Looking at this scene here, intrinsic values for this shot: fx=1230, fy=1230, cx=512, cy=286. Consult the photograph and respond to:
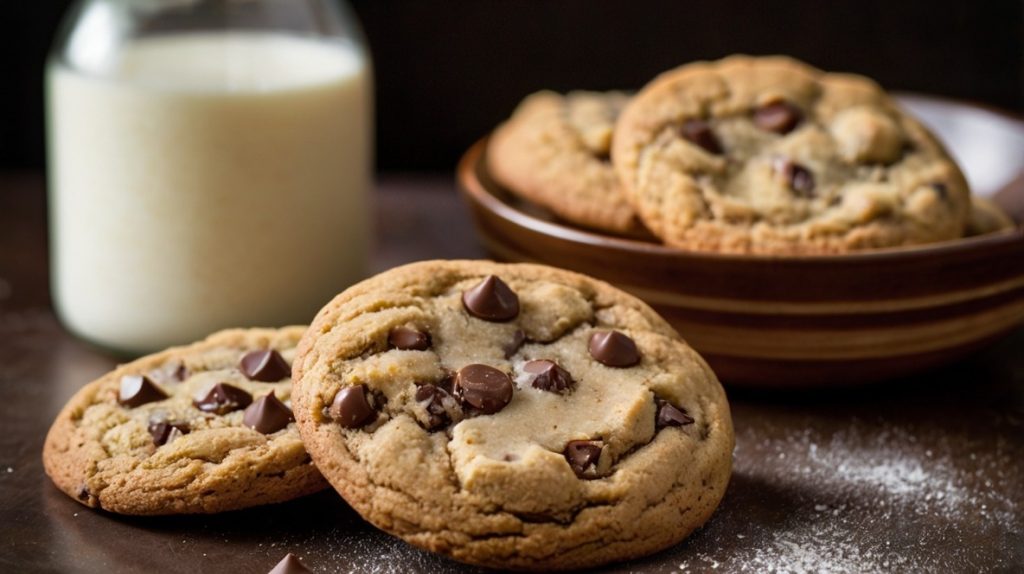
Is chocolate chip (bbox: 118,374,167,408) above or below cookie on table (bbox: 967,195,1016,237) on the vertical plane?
below

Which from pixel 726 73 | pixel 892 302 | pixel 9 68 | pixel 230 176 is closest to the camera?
pixel 892 302

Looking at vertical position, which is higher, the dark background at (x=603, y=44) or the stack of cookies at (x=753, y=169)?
the stack of cookies at (x=753, y=169)

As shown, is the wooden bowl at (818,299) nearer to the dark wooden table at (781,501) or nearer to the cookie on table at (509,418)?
the dark wooden table at (781,501)

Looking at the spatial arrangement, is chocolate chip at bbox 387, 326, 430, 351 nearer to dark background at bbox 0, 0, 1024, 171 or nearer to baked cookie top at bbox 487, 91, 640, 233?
baked cookie top at bbox 487, 91, 640, 233

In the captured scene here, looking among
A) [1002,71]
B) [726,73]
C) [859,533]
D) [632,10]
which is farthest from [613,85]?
[859,533]

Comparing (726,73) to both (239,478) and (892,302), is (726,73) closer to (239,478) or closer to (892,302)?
(892,302)

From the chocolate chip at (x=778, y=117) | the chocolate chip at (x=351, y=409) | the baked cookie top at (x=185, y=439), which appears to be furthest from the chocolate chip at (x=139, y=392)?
the chocolate chip at (x=778, y=117)

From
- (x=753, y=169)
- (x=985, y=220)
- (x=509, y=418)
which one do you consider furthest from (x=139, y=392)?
(x=985, y=220)

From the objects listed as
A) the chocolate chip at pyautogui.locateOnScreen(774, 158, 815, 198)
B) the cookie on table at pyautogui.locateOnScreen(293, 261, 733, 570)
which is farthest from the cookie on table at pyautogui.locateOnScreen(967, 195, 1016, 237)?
the cookie on table at pyautogui.locateOnScreen(293, 261, 733, 570)
